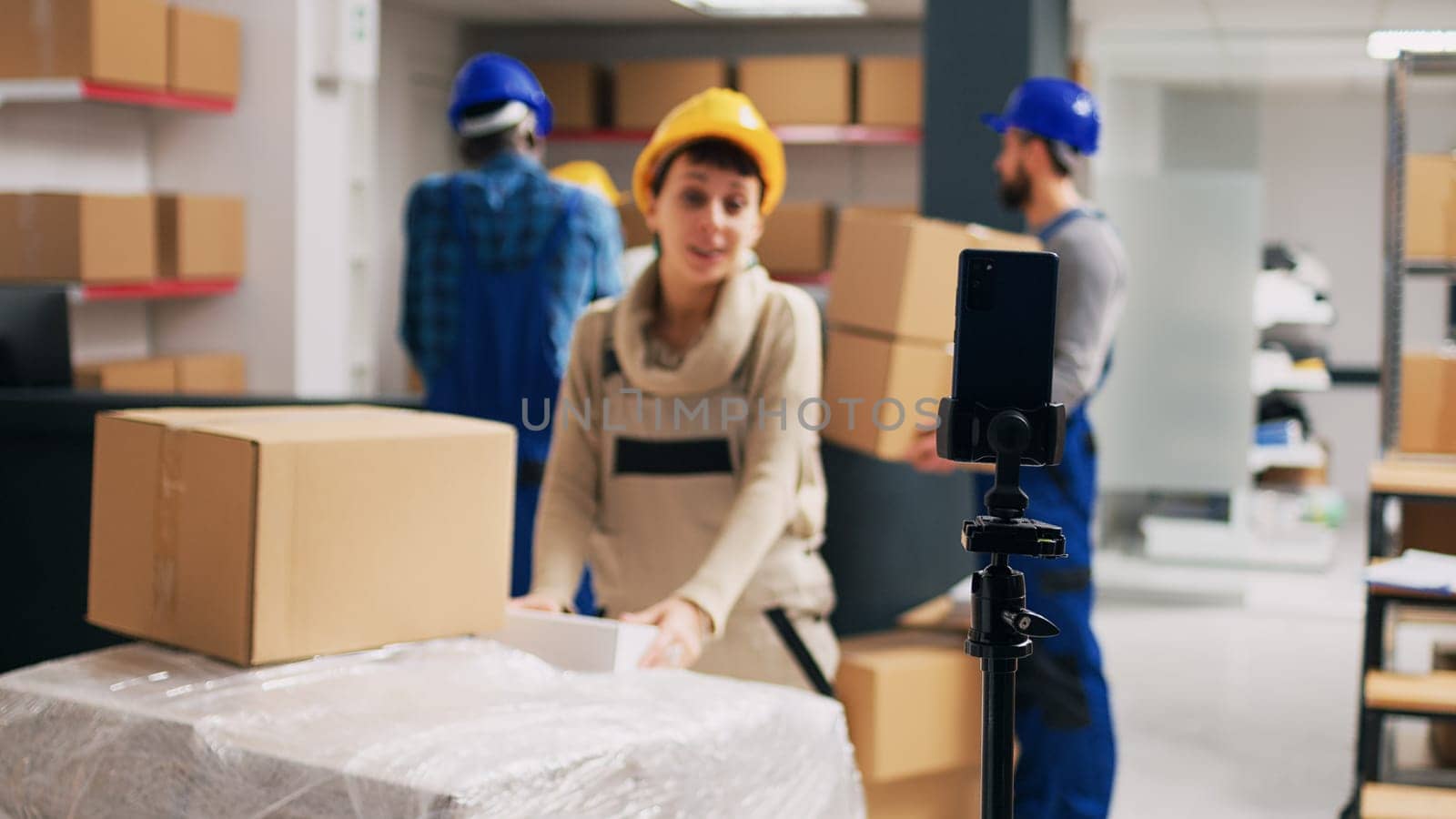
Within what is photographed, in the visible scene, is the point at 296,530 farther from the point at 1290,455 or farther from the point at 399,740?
the point at 1290,455

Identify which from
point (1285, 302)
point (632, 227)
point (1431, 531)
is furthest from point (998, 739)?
point (1285, 302)

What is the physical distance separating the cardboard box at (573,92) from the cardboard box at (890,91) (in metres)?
1.55

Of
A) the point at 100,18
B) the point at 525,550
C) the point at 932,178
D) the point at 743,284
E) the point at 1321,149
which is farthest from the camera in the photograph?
the point at 1321,149

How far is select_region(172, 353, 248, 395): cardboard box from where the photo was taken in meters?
5.46

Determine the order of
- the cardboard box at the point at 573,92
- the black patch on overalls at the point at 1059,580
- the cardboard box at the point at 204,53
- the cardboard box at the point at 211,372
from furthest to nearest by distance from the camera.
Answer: the cardboard box at the point at 573,92
the cardboard box at the point at 211,372
the cardboard box at the point at 204,53
the black patch on overalls at the point at 1059,580

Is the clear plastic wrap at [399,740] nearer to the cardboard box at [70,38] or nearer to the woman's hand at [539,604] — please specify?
the woman's hand at [539,604]

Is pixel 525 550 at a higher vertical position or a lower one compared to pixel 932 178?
lower

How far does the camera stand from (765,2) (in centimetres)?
788

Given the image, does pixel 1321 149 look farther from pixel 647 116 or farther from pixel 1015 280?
pixel 1015 280

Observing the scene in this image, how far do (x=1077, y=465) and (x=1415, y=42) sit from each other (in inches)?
249

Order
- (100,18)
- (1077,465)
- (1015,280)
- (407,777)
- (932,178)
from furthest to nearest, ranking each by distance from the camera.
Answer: (100,18)
(932,178)
(1077,465)
(407,777)
(1015,280)

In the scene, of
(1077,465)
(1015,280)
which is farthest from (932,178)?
(1015,280)

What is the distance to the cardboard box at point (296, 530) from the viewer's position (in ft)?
4.45

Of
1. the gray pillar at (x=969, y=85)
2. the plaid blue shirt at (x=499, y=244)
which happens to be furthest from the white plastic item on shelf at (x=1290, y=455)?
the plaid blue shirt at (x=499, y=244)
